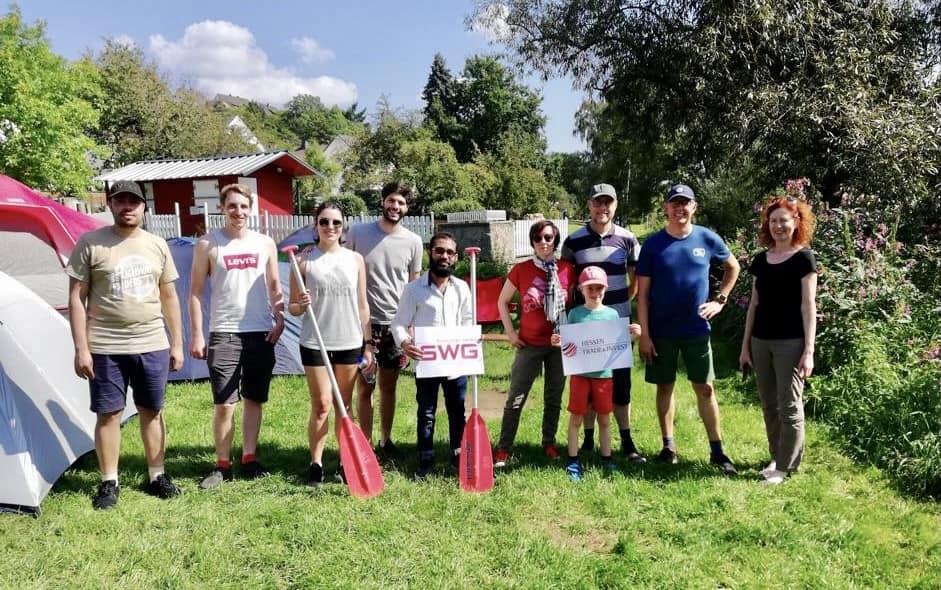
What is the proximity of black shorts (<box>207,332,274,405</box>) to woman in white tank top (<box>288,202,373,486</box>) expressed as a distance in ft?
0.96

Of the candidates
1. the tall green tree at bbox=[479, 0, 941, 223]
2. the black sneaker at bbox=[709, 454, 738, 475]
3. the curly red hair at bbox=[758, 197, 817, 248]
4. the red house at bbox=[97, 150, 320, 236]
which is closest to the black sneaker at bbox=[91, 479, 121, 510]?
the black sneaker at bbox=[709, 454, 738, 475]

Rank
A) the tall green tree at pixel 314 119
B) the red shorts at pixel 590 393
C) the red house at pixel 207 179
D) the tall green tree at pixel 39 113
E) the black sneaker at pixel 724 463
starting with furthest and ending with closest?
the tall green tree at pixel 314 119
the red house at pixel 207 179
the tall green tree at pixel 39 113
the black sneaker at pixel 724 463
the red shorts at pixel 590 393

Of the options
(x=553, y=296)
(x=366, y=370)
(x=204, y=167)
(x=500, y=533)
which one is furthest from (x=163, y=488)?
(x=204, y=167)

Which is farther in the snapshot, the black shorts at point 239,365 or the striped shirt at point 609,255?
the striped shirt at point 609,255

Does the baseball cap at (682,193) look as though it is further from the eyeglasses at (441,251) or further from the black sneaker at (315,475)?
the black sneaker at (315,475)

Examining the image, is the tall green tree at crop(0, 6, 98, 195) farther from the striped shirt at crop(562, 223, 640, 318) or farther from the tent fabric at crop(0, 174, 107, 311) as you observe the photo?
the striped shirt at crop(562, 223, 640, 318)

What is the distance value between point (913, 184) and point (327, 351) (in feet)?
23.5

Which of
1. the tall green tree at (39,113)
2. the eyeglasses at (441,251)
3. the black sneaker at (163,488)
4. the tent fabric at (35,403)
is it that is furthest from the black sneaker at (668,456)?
the tall green tree at (39,113)

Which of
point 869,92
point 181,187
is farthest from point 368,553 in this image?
point 181,187

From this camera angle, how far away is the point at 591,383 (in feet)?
12.6

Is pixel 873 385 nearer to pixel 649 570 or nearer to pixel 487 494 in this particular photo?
pixel 649 570

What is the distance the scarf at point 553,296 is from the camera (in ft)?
12.3

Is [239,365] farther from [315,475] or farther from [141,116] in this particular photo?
[141,116]

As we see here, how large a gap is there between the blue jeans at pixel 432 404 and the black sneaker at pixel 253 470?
1062 mm
